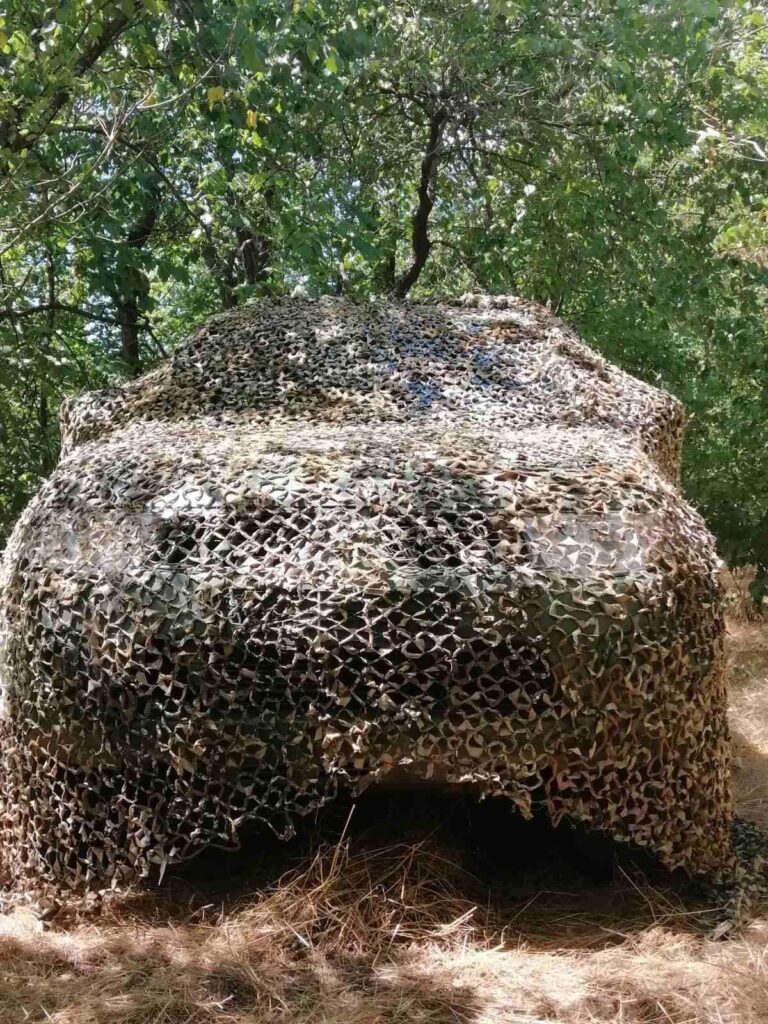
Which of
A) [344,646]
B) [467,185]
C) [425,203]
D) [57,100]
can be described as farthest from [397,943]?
[467,185]

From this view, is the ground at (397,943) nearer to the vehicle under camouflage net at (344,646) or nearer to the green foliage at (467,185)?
the vehicle under camouflage net at (344,646)

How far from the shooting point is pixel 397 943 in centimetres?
301

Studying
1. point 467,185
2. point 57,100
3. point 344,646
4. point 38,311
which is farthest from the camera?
point 467,185

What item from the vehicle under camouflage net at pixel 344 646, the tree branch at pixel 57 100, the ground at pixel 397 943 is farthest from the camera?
Result: the tree branch at pixel 57 100

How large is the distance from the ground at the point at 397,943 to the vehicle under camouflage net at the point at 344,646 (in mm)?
202

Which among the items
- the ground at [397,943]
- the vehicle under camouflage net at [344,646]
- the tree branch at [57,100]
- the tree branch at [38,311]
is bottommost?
the ground at [397,943]

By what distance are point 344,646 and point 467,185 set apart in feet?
27.0

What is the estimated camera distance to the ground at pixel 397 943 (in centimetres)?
264

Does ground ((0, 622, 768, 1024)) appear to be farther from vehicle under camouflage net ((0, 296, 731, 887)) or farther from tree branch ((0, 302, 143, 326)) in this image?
tree branch ((0, 302, 143, 326))

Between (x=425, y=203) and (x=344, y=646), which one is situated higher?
(x=425, y=203)

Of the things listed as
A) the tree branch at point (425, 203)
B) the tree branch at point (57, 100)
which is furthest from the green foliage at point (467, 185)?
the tree branch at point (57, 100)

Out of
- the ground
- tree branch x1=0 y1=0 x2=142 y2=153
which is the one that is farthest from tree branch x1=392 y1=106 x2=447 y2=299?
the ground

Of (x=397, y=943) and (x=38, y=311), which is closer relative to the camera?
(x=397, y=943)

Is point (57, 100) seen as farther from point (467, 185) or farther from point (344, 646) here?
point (467, 185)
